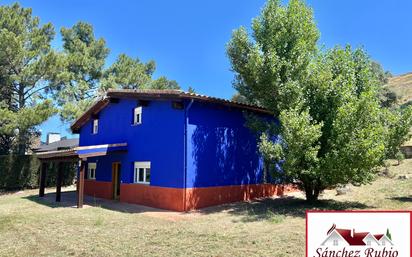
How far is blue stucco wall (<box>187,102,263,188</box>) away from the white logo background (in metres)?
12.0

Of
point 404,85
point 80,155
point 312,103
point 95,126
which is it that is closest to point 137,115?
point 80,155

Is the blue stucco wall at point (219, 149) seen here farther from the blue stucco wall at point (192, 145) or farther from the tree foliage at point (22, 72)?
the tree foliage at point (22, 72)

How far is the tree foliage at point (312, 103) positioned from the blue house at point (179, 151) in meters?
1.88

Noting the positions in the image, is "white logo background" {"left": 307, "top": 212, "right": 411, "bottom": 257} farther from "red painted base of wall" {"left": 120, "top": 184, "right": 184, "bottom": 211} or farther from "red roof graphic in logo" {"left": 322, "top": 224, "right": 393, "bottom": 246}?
"red painted base of wall" {"left": 120, "top": 184, "right": 184, "bottom": 211}

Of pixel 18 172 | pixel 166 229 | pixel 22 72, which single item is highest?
pixel 22 72

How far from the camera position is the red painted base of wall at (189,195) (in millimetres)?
16000

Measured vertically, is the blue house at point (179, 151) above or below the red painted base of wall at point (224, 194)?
above

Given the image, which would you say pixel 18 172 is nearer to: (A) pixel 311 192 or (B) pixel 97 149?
(B) pixel 97 149

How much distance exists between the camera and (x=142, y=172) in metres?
18.6

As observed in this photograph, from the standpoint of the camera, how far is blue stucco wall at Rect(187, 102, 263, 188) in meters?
16.3

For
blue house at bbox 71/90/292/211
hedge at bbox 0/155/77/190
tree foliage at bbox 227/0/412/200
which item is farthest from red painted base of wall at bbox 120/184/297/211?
hedge at bbox 0/155/77/190

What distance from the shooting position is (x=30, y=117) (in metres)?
27.0

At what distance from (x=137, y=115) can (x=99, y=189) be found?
590cm

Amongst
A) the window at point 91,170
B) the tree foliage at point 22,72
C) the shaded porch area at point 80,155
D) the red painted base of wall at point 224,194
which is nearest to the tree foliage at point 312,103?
the red painted base of wall at point 224,194
